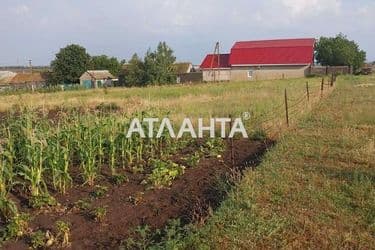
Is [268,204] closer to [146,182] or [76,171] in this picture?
[146,182]

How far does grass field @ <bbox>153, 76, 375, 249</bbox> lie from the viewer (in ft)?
15.5

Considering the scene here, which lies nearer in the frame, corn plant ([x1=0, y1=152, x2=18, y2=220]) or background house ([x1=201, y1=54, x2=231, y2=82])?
corn plant ([x1=0, y1=152, x2=18, y2=220])

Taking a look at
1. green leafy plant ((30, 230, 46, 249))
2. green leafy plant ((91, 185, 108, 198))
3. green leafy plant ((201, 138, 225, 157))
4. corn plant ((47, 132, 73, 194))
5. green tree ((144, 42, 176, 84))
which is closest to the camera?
green leafy plant ((30, 230, 46, 249))

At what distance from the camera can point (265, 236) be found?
480 cm

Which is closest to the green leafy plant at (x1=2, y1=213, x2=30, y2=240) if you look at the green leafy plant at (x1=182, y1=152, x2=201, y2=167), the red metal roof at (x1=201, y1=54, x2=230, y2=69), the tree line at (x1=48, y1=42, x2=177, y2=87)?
the green leafy plant at (x1=182, y1=152, x2=201, y2=167)

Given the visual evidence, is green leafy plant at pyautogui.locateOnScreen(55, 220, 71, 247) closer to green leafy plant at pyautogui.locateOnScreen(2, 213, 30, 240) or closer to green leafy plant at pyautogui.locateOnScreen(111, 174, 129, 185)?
green leafy plant at pyautogui.locateOnScreen(2, 213, 30, 240)

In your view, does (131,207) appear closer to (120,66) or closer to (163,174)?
(163,174)

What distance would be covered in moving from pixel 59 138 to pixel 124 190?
1.52m

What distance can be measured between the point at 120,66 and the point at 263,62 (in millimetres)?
24171

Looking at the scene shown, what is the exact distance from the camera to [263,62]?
55656 mm

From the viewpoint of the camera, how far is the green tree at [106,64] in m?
67.8

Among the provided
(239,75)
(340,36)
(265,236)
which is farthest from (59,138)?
(340,36)

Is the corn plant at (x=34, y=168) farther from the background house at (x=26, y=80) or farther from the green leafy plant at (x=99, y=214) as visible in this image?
the background house at (x=26, y=80)

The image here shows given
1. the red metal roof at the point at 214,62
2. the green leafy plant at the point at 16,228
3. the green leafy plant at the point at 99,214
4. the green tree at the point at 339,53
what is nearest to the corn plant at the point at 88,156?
the green leafy plant at the point at 99,214
